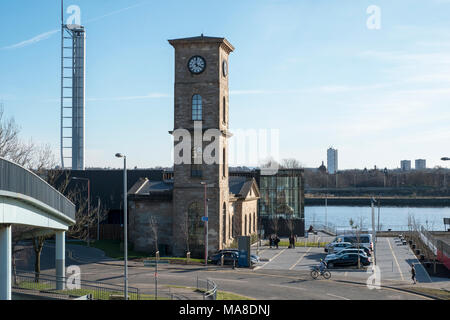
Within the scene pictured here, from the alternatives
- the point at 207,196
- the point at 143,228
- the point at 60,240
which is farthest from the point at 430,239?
the point at 60,240

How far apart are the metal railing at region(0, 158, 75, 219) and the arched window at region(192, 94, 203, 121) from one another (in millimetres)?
22098

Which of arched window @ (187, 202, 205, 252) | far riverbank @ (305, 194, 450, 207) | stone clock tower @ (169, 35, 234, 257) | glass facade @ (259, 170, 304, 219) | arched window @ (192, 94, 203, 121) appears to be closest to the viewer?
stone clock tower @ (169, 35, 234, 257)

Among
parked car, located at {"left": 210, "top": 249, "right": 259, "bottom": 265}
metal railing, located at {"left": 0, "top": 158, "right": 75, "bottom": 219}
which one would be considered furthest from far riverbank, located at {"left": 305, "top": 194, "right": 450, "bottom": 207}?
metal railing, located at {"left": 0, "top": 158, "right": 75, "bottom": 219}

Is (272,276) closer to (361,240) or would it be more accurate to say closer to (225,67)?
(361,240)

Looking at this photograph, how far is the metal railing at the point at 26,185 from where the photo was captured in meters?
20.7

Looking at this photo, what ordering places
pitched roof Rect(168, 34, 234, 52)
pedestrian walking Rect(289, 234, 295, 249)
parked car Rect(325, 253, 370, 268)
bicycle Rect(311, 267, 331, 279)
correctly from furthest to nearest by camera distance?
pedestrian walking Rect(289, 234, 295, 249), pitched roof Rect(168, 34, 234, 52), parked car Rect(325, 253, 370, 268), bicycle Rect(311, 267, 331, 279)

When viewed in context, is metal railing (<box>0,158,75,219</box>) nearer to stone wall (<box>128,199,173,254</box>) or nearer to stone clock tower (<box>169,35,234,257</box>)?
stone clock tower (<box>169,35,234,257</box>)

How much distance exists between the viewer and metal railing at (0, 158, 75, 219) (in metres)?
20.7

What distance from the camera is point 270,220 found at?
78625 mm

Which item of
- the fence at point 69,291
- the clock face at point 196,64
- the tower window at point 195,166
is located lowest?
the fence at point 69,291

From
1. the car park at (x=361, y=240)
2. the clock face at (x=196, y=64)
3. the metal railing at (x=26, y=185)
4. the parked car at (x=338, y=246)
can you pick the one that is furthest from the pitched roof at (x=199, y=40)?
the metal railing at (x=26, y=185)

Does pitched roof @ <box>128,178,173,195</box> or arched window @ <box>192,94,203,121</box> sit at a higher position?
arched window @ <box>192,94,203,121</box>

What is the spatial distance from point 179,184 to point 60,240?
19.5m

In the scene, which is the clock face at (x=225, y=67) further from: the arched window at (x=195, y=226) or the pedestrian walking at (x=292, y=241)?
the pedestrian walking at (x=292, y=241)
